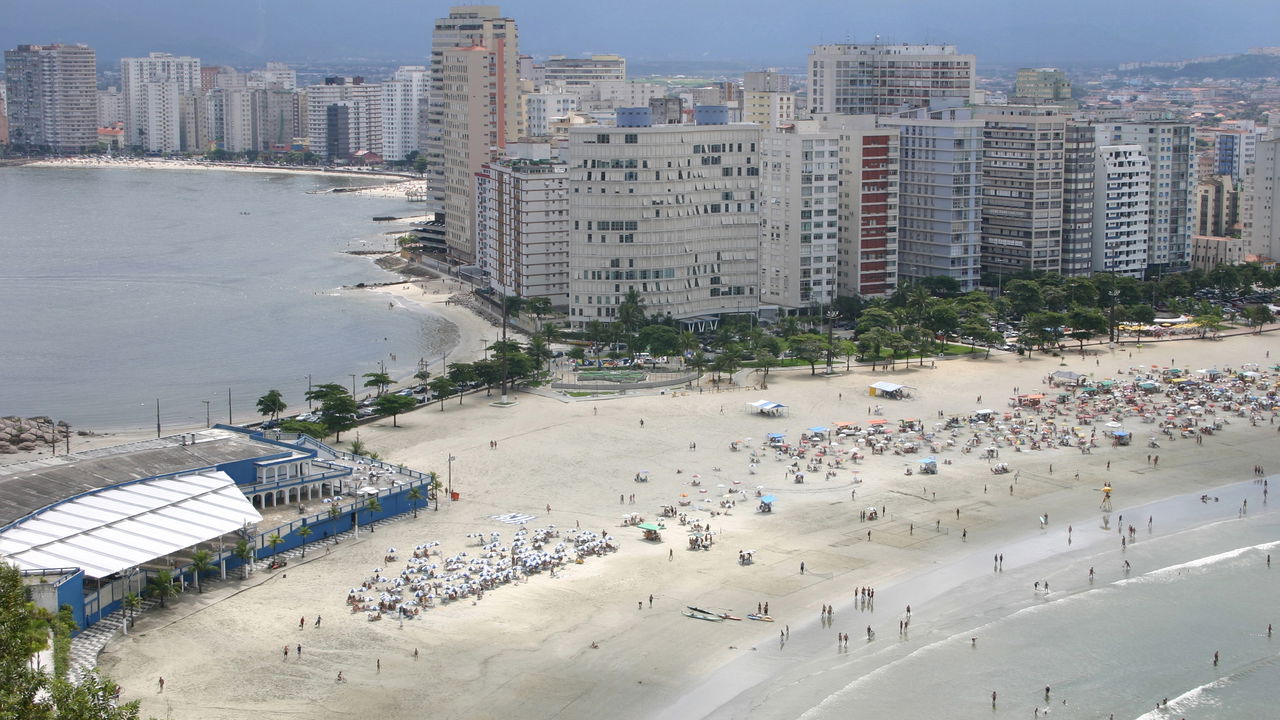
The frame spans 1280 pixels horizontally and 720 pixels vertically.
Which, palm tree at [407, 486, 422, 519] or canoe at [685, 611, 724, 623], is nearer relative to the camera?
canoe at [685, 611, 724, 623]

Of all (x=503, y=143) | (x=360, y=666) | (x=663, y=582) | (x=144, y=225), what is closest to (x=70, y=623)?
(x=360, y=666)

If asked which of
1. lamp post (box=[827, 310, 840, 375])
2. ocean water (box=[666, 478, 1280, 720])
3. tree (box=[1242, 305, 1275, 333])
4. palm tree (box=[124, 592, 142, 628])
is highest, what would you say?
tree (box=[1242, 305, 1275, 333])

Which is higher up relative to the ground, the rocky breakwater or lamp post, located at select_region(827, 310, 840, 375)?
lamp post, located at select_region(827, 310, 840, 375)

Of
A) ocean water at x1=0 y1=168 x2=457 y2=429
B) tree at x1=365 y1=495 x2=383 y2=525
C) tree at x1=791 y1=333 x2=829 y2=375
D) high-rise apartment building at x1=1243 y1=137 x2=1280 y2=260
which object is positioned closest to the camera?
tree at x1=365 y1=495 x2=383 y2=525

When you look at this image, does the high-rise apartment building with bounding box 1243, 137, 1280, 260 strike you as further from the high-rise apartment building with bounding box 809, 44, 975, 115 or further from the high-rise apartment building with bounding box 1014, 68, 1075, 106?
the high-rise apartment building with bounding box 1014, 68, 1075, 106

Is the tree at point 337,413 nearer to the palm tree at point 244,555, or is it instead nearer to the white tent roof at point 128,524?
the white tent roof at point 128,524

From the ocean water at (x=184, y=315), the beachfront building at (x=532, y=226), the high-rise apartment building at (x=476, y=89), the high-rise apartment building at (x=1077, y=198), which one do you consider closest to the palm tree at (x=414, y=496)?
the ocean water at (x=184, y=315)

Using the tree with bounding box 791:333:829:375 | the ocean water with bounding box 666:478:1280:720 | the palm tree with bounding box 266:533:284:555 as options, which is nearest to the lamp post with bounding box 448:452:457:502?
the palm tree with bounding box 266:533:284:555
